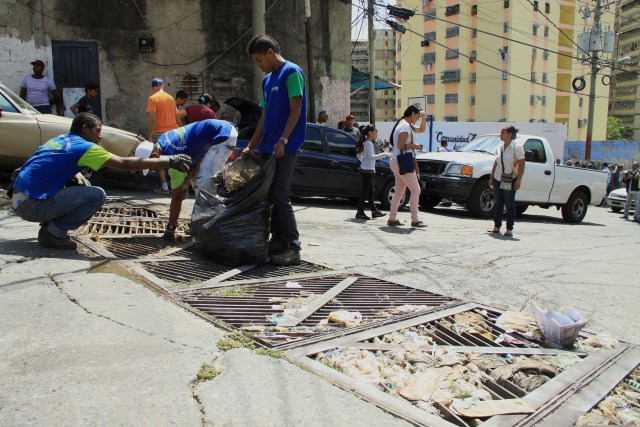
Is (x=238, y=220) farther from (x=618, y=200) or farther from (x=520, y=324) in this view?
(x=618, y=200)

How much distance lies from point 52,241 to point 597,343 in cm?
433

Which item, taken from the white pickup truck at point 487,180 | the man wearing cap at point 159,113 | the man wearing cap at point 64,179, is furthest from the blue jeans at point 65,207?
the white pickup truck at point 487,180

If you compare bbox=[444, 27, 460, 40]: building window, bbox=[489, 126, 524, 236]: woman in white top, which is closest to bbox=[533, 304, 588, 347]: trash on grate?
bbox=[489, 126, 524, 236]: woman in white top

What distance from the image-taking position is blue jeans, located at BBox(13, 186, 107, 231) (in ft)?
15.5

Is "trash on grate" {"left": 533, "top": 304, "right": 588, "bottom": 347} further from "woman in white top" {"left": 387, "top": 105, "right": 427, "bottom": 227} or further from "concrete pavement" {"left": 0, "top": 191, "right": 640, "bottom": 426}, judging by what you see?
"woman in white top" {"left": 387, "top": 105, "right": 427, "bottom": 227}

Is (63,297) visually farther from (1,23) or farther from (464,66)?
(464,66)

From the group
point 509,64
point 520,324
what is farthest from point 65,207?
point 509,64

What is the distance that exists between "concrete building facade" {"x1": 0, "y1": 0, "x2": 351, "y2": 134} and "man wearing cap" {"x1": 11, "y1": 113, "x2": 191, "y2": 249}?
8.49m

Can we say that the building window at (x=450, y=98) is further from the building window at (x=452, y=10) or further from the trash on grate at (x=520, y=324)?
the trash on grate at (x=520, y=324)

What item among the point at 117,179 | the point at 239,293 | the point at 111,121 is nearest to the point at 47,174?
the point at 239,293

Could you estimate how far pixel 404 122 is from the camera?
26.9 ft

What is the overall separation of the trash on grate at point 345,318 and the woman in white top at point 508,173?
5196 mm

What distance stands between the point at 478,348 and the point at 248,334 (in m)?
1.35

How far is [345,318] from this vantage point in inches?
144
